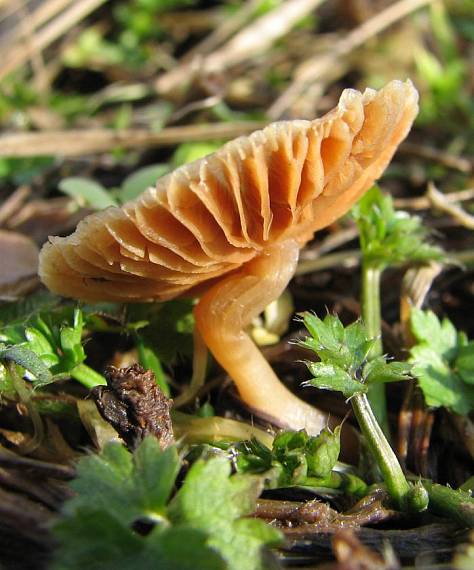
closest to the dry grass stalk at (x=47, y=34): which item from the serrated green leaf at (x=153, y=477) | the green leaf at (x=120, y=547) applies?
the serrated green leaf at (x=153, y=477)

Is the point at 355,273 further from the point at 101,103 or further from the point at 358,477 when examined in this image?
the point at 101,103

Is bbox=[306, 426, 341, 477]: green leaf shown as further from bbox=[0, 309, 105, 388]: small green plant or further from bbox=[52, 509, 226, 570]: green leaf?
bbox=[0, 309, 105, 388]: small green plant

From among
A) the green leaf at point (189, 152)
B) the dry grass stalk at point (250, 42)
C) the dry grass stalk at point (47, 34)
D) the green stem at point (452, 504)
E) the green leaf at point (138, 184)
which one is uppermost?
the dry grass stalk at point (47, 34)

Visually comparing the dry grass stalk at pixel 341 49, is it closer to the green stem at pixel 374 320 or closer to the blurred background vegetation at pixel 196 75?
the blurred background vegetation at pixel 196 75

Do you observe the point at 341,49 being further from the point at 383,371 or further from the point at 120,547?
the point at 120,547

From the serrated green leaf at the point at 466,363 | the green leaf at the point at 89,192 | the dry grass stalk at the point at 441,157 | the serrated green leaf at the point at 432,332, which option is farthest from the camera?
the dry grass stalk at the point at 441,157

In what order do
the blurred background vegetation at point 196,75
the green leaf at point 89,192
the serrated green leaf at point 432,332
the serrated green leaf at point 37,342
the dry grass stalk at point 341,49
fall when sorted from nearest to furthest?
the serrated green leaf at point 37,342
the serrated green leaf at point 432,332
the green leaf at point 89,192
the blurred background vegetation at point 196,75
the dry grass stalk at point 341,49
